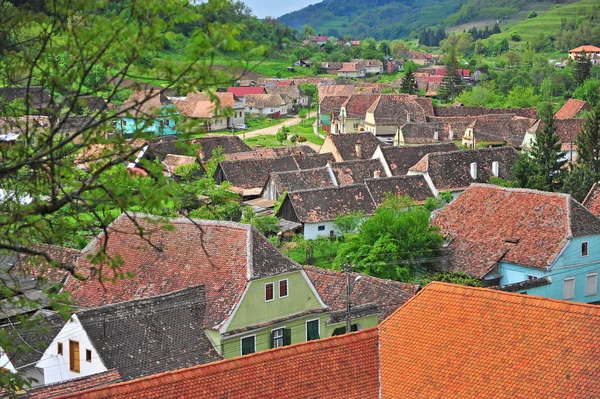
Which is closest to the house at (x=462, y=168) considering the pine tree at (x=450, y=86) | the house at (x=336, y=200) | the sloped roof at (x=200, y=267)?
the house at (x=336, y=200)

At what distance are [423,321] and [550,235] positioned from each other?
2225cm

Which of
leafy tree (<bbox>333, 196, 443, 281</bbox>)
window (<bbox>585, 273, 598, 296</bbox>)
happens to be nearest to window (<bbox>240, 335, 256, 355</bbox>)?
leafy tree (<bbox>333, 196, 443, 281</bbox>)

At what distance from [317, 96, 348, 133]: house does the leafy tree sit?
56606 millimetres

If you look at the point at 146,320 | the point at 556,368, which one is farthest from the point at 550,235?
the point at 556,368

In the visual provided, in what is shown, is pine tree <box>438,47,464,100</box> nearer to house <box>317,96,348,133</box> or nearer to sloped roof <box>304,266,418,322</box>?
house <box>317,96,348,133</box>

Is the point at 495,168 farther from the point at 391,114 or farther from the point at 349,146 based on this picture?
the point at 391,114

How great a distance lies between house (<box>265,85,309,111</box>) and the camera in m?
119

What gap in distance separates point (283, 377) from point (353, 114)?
7793cm

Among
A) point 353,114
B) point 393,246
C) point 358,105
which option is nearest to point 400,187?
point 393,246

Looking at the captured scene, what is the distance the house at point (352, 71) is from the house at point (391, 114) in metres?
68.4

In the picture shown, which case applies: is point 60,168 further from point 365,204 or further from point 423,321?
point 365,204

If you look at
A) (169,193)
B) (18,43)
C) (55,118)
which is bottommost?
(169,193)

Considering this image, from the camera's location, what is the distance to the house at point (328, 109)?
325 ft

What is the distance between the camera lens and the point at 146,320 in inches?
1003
